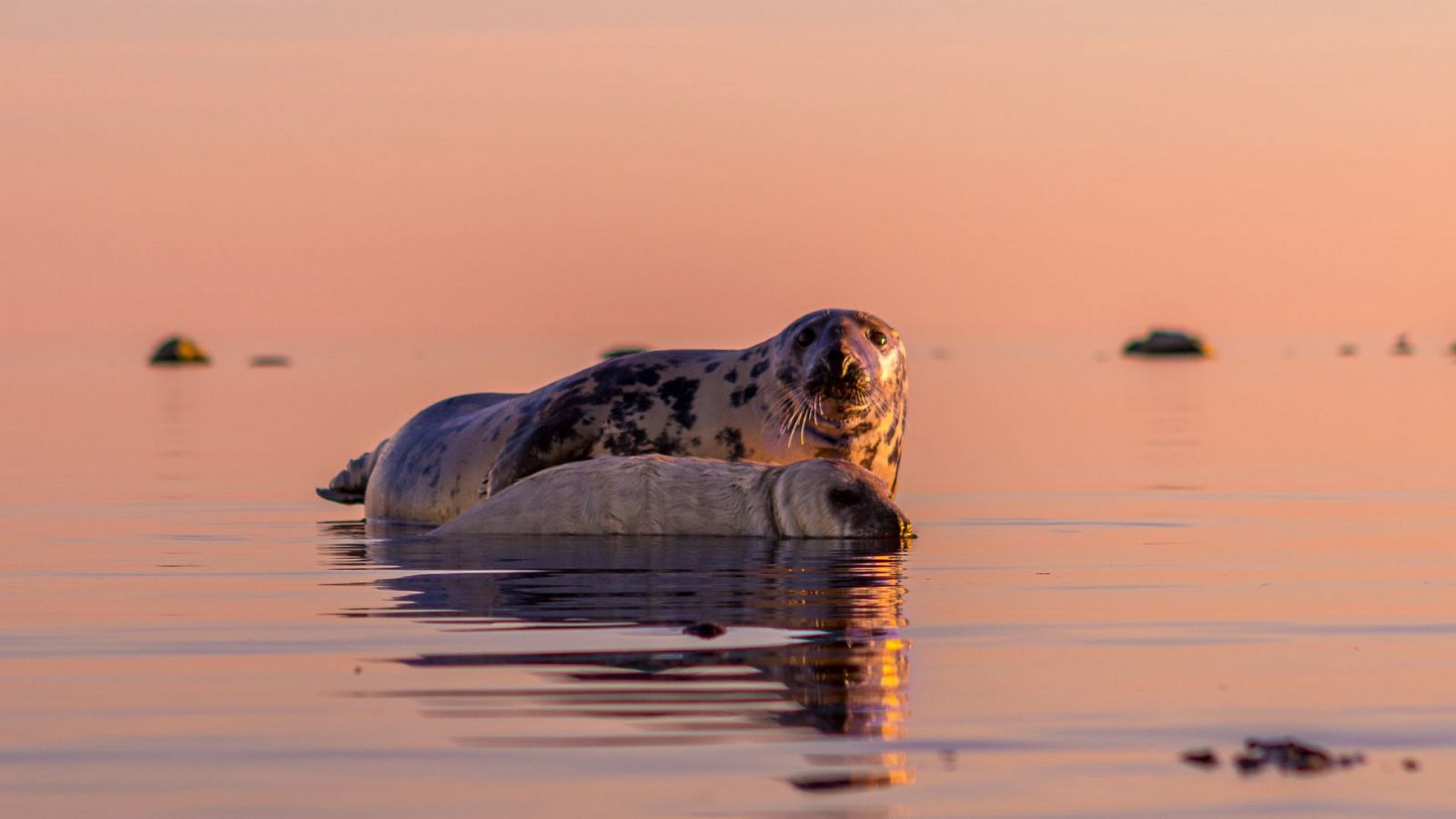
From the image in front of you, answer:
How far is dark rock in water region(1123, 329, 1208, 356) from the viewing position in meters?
103

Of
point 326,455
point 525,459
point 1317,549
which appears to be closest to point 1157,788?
point 1317,549

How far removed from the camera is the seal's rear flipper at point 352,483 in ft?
61.0

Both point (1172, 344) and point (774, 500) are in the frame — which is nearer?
point (774, 500)

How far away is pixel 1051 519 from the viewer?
51.4ft

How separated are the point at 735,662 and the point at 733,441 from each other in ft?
23.1

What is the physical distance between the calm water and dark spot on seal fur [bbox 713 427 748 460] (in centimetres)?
139

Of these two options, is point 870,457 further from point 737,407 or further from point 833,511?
point 833,511

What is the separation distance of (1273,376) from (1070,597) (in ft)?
180

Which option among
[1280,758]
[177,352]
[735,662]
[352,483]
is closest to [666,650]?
[735,662]

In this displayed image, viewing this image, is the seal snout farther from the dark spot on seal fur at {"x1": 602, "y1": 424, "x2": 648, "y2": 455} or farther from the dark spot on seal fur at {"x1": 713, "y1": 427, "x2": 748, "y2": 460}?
the dark spot on seal fur at {"x1": 602, "y1": 424, "x2": 648, "y2": 455}

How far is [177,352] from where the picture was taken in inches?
3944

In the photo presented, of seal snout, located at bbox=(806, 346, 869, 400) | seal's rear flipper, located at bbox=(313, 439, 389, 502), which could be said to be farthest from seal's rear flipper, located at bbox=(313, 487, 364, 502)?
seal snout, located at bbox=(806, 346, 869, 400)

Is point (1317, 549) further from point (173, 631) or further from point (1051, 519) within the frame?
point (173, 631)

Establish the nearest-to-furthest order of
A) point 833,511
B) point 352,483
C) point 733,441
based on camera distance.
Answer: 1. point 833,511
2. point 733,441
3. point 352,483
